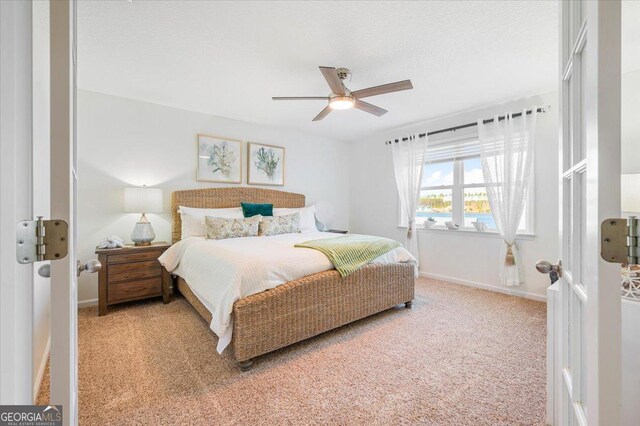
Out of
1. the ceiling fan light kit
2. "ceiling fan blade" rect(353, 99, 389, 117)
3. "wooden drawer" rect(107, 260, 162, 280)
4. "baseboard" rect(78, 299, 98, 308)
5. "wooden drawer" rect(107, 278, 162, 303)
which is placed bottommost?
"baseboard" rect(78, 299, 98, 308)

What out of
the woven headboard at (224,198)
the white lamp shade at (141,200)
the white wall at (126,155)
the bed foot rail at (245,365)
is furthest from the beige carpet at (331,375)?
the woven headboard at (224,198)

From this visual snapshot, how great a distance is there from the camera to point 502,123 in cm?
329

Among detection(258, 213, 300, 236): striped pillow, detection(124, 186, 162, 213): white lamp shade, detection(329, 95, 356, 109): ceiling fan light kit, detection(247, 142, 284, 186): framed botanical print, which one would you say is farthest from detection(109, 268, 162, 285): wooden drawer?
detection(329, 95, 356, 109): ceiling fan light kit

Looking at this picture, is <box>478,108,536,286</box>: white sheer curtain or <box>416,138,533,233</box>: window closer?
<box>478,108,536,286</box>: white sheer curtain

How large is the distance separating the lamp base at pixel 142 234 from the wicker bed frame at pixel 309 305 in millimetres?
599

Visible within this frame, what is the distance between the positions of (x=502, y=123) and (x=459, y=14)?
1969 millimetres

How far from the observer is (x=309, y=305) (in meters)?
2.10

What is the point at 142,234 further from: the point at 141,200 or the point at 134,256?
the point at 141,200

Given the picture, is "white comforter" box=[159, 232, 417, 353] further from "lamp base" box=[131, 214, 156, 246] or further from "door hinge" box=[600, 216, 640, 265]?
"door hinge" box=[600, 216, 640, 265]

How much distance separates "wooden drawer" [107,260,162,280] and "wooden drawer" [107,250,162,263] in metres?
0.04

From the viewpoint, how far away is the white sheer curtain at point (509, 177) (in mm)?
3100

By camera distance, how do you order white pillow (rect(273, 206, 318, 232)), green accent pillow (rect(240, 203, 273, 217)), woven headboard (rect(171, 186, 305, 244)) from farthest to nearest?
white pillow (rect(273, 206, 318, 232)) < green accent pillow (rect(240, 203, 273, 217)) < woven headboard (rect(171, 186, 305, 244))

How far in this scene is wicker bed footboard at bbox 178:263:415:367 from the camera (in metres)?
1.80

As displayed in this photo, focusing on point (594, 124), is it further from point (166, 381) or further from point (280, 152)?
point (280, 152)
